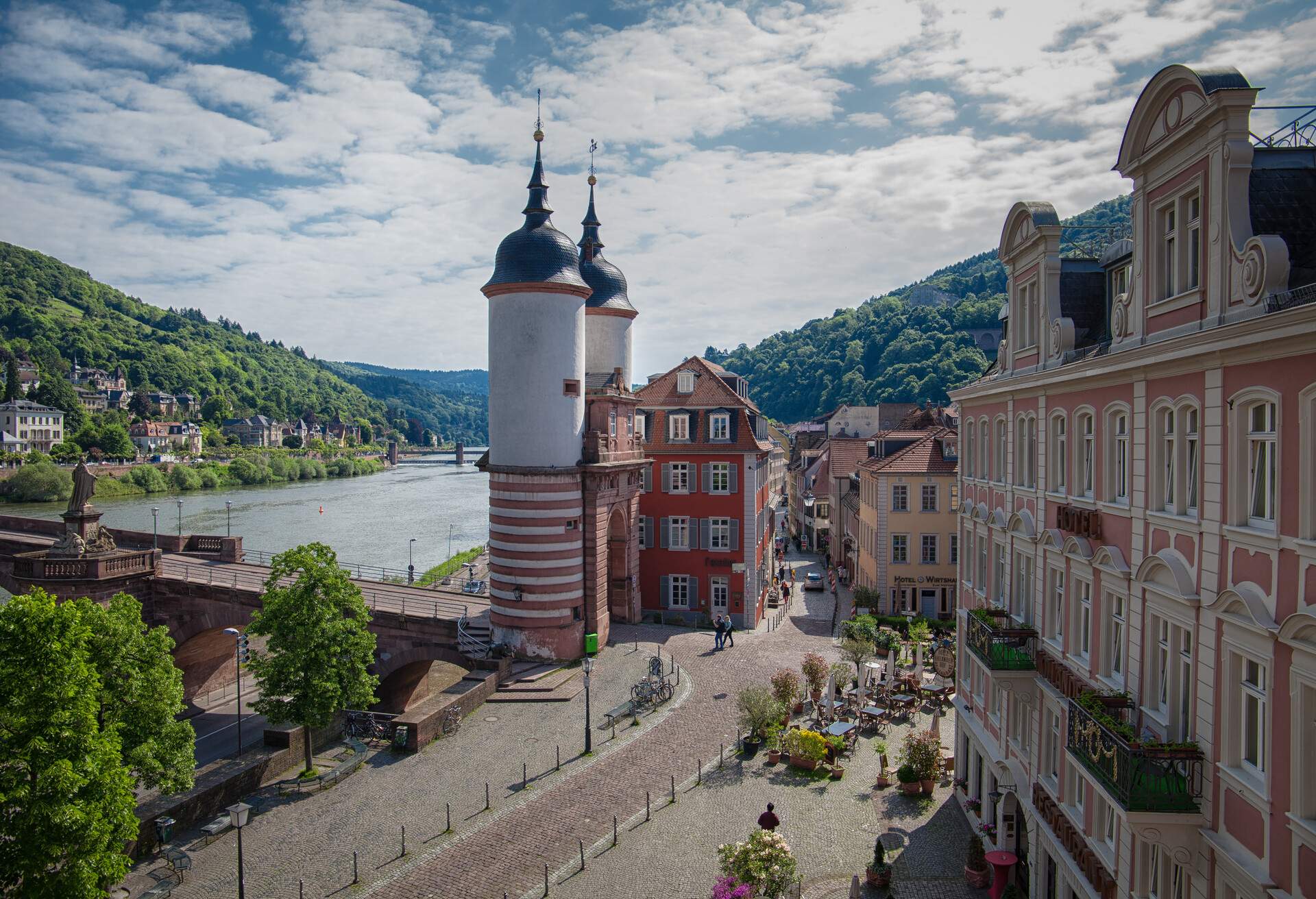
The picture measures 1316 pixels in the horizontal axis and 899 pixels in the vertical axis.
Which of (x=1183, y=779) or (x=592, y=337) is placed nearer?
(x=1183, y=779)

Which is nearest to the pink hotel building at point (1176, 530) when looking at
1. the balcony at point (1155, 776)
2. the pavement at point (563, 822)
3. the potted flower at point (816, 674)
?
the balcony at point (1155, 776)

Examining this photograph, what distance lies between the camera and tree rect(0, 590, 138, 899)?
575 inches

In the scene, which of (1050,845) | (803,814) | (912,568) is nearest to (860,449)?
(912,568)

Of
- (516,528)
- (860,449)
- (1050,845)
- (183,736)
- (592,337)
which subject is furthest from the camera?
(860,449)

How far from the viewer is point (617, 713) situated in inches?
1057

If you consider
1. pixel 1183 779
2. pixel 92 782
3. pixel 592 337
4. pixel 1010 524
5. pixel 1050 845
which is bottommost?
pixel 1050 845

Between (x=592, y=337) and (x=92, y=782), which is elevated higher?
(x=592, y=337)

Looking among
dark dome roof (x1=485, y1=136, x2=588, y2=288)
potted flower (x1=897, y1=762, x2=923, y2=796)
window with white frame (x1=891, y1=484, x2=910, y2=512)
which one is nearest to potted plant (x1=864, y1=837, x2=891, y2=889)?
potted flower (x1=897, y1=762, x2=923, y2=796)

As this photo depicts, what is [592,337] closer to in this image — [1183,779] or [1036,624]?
[1036,624]

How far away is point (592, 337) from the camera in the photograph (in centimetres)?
3978

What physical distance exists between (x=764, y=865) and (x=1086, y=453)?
908 cm

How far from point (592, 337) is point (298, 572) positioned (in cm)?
1882

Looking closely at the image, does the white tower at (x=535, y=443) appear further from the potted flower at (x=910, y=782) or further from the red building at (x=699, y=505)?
the potted flower at (x=910, y=782)

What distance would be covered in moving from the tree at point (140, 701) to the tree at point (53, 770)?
9.87ft
